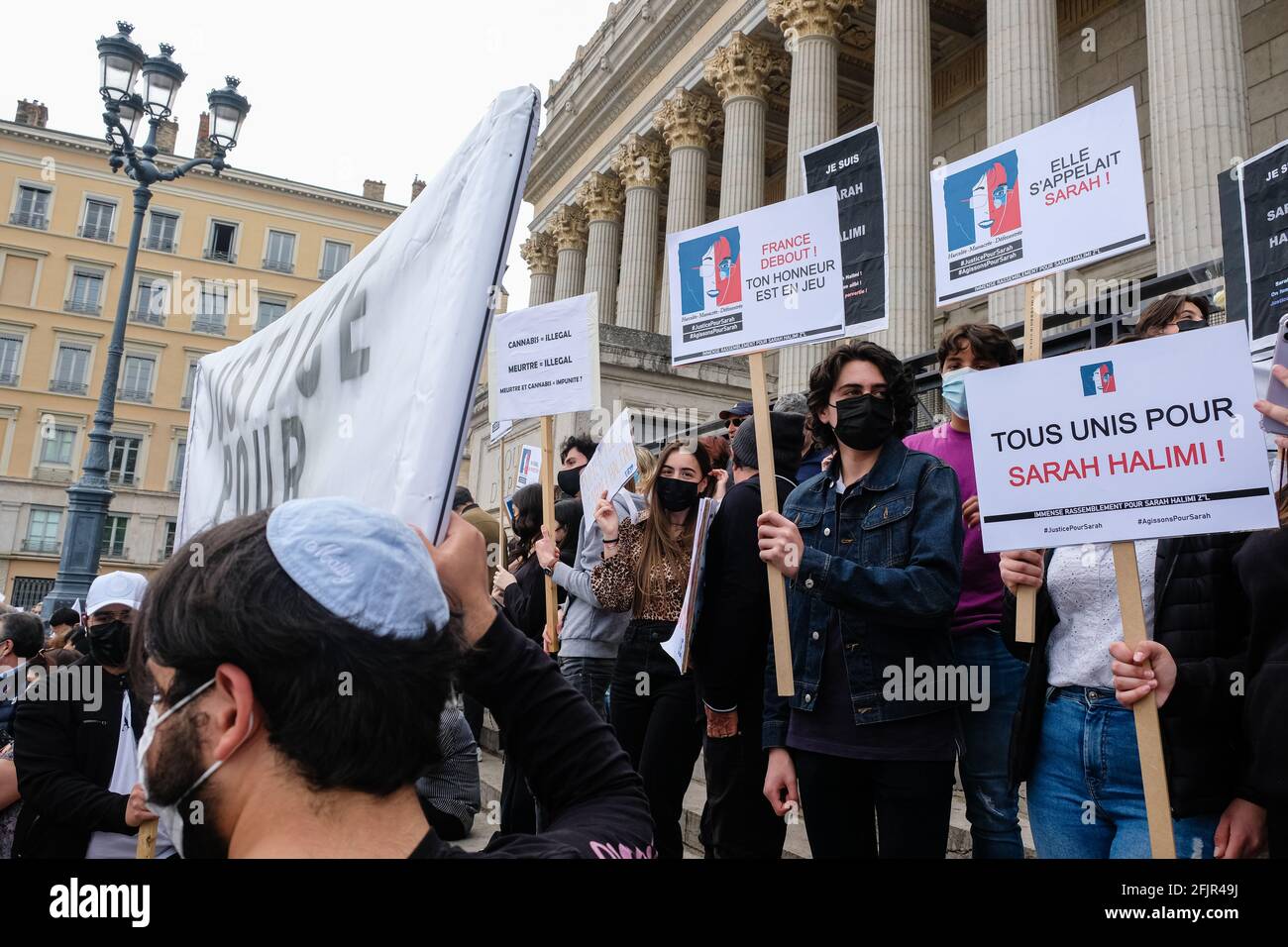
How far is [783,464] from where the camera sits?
3867 millimetres

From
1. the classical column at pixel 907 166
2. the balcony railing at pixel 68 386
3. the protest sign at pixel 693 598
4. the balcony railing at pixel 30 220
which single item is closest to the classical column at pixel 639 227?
the classical column at pixel 907 166

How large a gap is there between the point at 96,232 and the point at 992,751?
52.9 meters

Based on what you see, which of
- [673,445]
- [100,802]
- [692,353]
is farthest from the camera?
[673,445]

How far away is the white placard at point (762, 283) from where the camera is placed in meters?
3.45

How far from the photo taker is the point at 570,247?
100.0 feet

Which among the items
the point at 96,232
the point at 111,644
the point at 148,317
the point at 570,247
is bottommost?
the point at 111,644

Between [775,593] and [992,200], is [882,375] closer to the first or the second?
[775,593]

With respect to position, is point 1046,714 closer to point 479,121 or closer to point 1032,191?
point 1032,191

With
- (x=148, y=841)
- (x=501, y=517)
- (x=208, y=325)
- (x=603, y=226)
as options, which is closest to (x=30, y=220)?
(x=208, y=325)

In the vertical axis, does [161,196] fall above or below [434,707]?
above

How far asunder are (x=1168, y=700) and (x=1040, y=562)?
1.49 feet

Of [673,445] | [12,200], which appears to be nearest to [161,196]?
[12,200]

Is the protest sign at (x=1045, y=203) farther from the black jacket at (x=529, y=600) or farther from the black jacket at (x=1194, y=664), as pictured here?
the black jacket at (x=529, y=600)

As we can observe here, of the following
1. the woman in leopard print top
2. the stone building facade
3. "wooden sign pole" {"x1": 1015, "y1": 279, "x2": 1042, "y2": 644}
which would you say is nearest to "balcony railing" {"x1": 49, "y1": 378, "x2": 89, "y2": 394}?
the stone building facade
